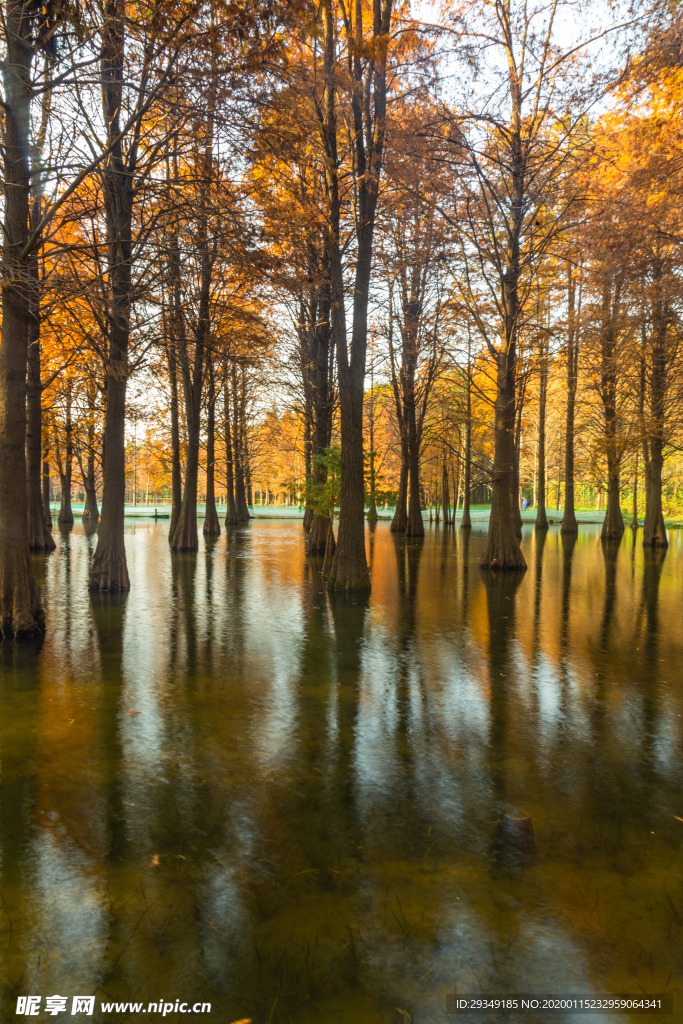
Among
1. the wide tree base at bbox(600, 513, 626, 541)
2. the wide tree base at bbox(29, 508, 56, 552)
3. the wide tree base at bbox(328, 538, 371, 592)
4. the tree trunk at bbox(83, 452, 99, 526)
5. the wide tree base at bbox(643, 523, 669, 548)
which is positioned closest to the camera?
the wide tree base at bbox(328, 538, 371, 592)

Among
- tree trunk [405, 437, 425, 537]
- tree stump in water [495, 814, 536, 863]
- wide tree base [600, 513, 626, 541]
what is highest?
tree trunk [405, 437, 425, 537]

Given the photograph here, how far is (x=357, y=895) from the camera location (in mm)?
3193

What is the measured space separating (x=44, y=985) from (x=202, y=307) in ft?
66.3

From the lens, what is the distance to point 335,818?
404 centimetres

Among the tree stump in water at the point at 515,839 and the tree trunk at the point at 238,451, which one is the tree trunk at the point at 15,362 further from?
the tree trunk at the point at 238,451

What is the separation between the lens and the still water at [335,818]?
8.81 ft

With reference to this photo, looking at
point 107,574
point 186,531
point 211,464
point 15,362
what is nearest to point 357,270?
point 15,362

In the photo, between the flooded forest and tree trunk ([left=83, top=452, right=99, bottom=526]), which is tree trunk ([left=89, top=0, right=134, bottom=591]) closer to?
the flooded forest

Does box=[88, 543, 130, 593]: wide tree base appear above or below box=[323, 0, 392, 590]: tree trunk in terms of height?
below

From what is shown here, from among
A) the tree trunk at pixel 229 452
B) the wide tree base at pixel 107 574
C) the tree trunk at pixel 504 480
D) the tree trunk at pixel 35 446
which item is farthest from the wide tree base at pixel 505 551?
the tree trunk at pixel 229 452

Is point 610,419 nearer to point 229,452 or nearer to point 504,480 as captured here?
point 504,480

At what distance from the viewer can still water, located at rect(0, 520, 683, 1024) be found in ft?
8.81

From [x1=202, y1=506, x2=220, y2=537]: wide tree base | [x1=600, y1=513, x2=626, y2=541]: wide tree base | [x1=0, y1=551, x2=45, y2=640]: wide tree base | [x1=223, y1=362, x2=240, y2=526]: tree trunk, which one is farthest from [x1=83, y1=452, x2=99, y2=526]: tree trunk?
[x1=600, y1=513, x2=626, y2=541]: wide tree base

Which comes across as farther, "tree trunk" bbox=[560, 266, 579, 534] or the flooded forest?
"tree trunk" bbox=[560, 266, 579, 534]
